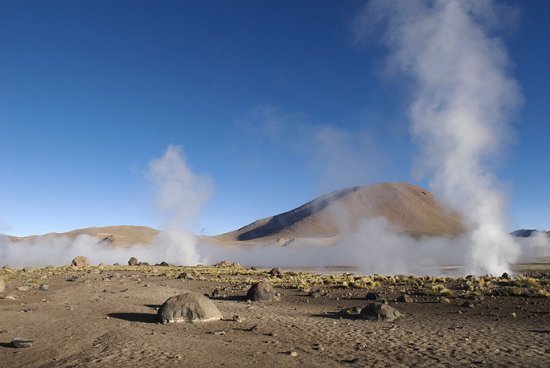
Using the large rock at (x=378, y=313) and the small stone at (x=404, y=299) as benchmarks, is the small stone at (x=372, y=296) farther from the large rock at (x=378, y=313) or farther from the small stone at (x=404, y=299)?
the large rock at (x=378, y=313)

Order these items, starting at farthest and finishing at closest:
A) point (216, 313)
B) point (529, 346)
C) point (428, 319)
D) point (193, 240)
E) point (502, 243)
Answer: point (193, 240) < point (502, 243) < point (428, 319) < point (216, 313) < point (529, 346)

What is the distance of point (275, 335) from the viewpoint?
1442 cm

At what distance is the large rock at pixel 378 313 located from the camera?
17.6 meters

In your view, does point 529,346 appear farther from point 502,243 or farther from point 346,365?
point 502,243

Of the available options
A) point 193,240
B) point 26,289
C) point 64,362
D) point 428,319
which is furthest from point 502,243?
point 193,240

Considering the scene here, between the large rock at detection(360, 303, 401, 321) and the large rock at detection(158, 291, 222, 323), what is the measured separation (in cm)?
591

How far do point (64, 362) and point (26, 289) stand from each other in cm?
1939

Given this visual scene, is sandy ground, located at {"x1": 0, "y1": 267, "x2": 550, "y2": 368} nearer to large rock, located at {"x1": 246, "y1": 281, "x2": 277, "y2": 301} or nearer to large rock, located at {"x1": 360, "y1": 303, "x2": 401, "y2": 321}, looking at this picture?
large rock, located at {"x1": 360, "y1": 303, "x2": 401, "y2": 321}

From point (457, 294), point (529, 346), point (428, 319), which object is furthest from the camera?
point (457, 294)

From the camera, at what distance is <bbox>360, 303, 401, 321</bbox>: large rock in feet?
57.7

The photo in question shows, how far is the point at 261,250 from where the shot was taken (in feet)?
533

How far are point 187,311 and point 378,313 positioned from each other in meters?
7.45

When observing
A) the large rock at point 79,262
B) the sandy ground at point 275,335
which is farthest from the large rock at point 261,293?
the large rock at point 79,262

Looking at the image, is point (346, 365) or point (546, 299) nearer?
point (346, 365)
